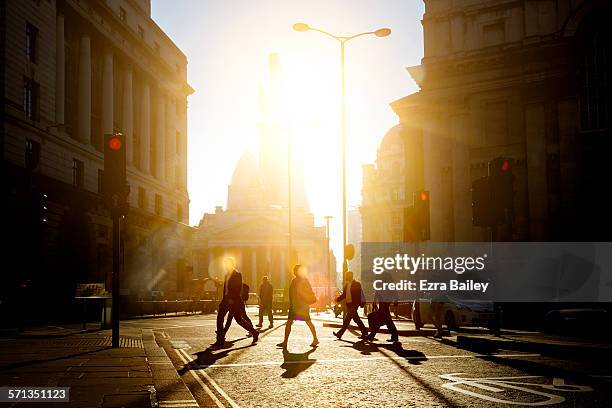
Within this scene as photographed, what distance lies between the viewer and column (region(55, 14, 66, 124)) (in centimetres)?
4247

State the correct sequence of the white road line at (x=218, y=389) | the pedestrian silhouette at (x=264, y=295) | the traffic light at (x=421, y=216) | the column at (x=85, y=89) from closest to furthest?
the white road line at (x=218, y=389), the traffic light at (x=421, y=216), the pedestrian silhouette at (x=264, y=295), the column at (x=85, y=89)

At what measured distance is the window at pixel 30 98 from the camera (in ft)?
127

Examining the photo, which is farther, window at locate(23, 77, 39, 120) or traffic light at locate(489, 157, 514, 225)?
window at locate(23, 77, 39, 120)

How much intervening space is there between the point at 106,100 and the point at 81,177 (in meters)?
9.53

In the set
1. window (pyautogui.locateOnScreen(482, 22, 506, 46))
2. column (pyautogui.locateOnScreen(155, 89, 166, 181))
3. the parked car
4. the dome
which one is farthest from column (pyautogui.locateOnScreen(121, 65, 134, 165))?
the dome

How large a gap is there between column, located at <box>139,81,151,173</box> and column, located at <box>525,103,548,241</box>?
32152 millimetres

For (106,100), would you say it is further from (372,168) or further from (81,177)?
(372,168)

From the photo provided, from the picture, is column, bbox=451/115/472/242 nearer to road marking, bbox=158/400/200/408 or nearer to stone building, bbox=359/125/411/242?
road marking, bbox=158/400/200/408

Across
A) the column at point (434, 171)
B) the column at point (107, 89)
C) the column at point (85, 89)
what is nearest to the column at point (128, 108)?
the column at point (107, 89)

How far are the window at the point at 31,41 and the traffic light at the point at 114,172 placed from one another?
28361 mm

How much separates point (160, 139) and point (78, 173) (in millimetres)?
19247

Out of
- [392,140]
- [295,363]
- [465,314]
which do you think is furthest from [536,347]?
[392,140]

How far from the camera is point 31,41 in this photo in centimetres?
3953

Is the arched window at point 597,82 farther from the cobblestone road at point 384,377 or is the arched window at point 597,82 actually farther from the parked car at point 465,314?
the cobblestone road at point 384,377
